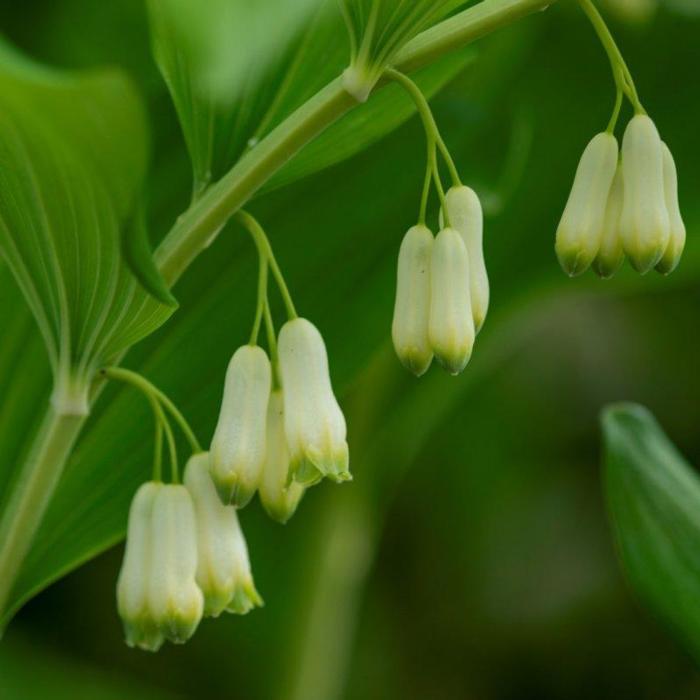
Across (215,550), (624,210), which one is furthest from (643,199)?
(215,550)

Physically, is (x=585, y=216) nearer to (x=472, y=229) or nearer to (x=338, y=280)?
(x=472, y=229)

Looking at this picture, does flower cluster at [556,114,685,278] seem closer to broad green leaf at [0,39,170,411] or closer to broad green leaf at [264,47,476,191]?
broad green leaf at [264,47,476,191]

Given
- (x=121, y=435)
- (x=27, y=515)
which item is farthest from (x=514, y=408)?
(x=27, y=515)

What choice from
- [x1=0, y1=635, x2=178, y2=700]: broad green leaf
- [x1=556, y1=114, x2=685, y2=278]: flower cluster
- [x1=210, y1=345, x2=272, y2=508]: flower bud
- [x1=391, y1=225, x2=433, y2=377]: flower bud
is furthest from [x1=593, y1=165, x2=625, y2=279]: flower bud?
[x1=0, y1=635, x2=178, y2=700]: broad green leaf

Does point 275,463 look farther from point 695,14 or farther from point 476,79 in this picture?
point 695,14

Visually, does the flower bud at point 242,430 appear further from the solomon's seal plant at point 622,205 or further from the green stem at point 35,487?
the solomon's seal plant at point 622,205

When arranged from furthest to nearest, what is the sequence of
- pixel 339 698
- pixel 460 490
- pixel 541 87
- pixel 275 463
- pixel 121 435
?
1. pixel 460 490
2. pixel 339 698
3. pixel 541 87
4. pixel 121 435
5. pixel 275 463

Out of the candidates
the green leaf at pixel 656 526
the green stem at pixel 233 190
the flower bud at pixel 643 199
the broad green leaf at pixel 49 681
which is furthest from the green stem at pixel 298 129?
the broad green leaf at pixel 49 681
